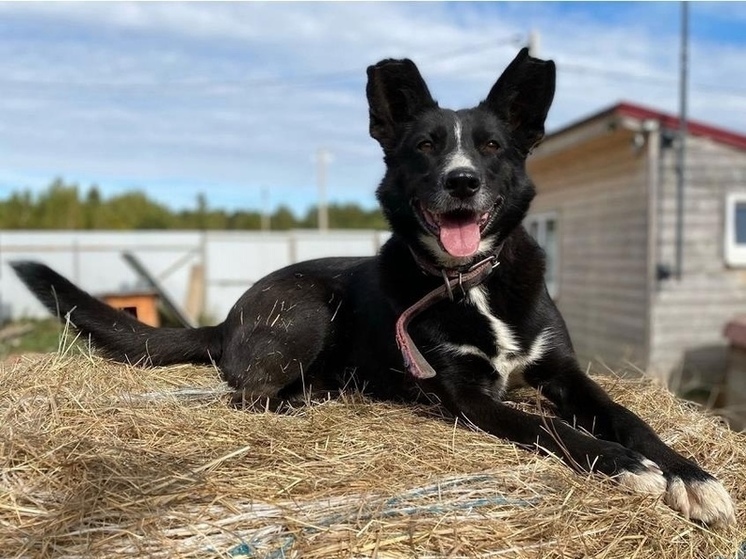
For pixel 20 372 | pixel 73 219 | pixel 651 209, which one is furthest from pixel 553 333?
pixel 73 219

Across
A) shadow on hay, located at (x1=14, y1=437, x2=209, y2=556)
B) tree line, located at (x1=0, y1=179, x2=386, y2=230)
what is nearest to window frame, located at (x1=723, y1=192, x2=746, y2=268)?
shadow on hay, located at (x1=14, y1=437, x2=209, y2=556)

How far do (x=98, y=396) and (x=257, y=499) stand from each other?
3.29 feet

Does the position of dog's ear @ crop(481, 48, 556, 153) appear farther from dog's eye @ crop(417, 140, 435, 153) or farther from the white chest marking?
the white chest marking

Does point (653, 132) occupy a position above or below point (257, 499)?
above

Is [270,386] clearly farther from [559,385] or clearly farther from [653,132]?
[653,132]

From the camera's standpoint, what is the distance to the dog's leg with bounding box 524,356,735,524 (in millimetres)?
1821

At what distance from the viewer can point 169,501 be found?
157 cm

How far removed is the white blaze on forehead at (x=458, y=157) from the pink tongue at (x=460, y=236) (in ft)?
0.75

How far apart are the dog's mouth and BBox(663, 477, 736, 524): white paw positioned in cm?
113

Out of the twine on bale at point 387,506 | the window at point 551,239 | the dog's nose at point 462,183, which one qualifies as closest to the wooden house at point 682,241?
the window at point 551,239

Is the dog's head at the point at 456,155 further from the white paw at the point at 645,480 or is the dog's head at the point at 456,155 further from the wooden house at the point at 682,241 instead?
the wooden house at the point at 682,241

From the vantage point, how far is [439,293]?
268cm

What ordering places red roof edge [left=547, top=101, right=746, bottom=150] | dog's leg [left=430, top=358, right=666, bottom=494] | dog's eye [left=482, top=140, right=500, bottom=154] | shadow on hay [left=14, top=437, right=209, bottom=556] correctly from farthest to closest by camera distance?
red roof edge [left=547, top=101, right=746, bottom=150]
dog's eye [left=482, top=140, right=500, bottom=154]
dog's leg [left=430, top=358, right=666, bottom=494]
shadow on hay [left=14, top=437, right=209, bottom=556]

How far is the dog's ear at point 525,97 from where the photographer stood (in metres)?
2.84
